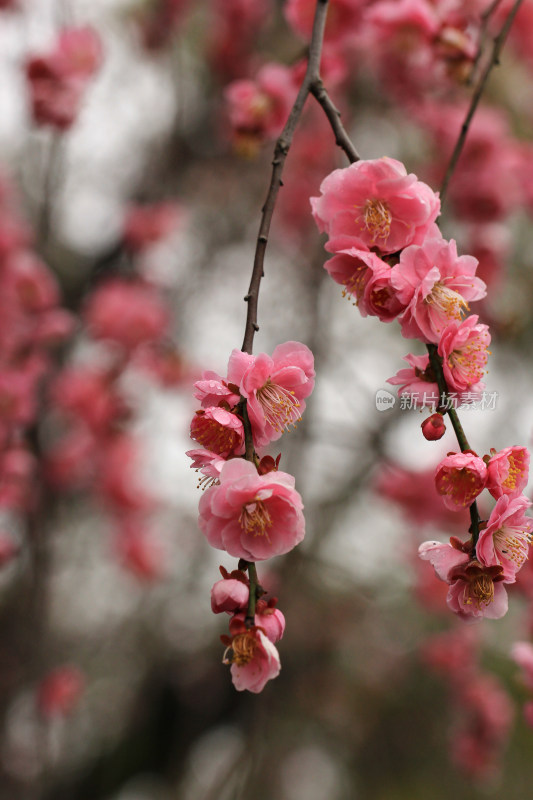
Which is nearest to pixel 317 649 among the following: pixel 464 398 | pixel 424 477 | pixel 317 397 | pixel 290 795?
pixel 424 477

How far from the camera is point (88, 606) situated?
3.96m

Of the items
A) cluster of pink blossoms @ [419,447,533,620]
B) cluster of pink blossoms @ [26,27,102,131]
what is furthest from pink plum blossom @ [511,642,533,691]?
cluster of pink blossoms @ [26,27,102,131]

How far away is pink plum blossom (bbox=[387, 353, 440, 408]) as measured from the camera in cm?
65

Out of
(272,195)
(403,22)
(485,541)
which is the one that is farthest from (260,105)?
(485,541)

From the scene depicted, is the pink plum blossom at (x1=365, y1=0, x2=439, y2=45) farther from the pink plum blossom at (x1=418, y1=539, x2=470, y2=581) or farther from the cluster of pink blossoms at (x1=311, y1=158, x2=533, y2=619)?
the pink plum blossom at (x1=418, y1=539, x2=470, y2=581)

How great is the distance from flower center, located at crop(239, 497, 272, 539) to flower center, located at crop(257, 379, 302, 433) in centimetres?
9

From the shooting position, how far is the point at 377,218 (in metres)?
0.69

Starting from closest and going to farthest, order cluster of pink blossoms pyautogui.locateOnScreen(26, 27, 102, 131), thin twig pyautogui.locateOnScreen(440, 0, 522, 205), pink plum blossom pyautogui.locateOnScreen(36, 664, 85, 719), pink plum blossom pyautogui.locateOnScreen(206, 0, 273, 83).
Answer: thin twig pyautogui.locateOnScreen(440, 0, 522, 205), cluster of pink blossoms pyautogui.locateOnScreen(26, 27, 102, 131), pink plum blossom pyautogui.locateOnScreen(36, 664, 85, 719), pink plum blossom pyautogui.locateOnScreen(206, 0, 273, 83)

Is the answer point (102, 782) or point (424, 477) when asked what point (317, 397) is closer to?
point (424, 477)

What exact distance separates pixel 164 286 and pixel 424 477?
4.41 feet

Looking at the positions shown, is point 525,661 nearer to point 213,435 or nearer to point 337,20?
point 213,435

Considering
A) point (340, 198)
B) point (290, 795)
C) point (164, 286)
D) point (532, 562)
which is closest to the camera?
point (340, 198)

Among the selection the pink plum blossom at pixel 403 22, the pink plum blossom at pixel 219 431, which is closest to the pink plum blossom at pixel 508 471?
the pink plum blossom at pixel 219 431

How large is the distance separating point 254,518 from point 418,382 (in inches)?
8.6
